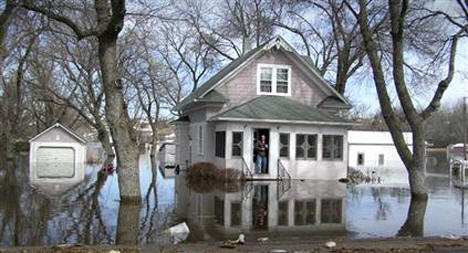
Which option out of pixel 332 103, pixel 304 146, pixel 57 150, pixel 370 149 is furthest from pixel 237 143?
pixel 370 149

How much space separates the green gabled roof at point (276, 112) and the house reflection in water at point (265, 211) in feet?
12.7

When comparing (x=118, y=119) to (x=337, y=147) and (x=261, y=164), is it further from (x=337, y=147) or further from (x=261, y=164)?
(x=337, y=147)

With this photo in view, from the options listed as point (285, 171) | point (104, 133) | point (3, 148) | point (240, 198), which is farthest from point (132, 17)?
point (3, 148)

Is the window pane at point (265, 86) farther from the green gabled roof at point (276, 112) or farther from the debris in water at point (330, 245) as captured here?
the debris in water at point (330, 245)

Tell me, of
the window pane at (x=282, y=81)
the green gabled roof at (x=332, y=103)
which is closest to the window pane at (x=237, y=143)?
the window pane at (x=282, y=81)

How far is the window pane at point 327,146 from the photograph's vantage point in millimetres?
26703

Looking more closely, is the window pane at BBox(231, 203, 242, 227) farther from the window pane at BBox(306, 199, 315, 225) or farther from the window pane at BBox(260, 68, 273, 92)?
the window pane at BBox(260, 68, 273, 92)

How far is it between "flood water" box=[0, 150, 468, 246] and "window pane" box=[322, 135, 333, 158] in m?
5.09

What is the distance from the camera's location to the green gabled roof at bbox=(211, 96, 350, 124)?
2503 centimetres

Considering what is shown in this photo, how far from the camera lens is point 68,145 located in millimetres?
34531

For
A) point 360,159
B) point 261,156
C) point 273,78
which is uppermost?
point 273,78

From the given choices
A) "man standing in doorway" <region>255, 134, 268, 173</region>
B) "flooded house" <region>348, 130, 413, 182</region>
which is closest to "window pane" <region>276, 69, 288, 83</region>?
"man standing in doorway" <region>255, 134, 268, 173</region>

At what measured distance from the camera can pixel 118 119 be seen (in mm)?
15133

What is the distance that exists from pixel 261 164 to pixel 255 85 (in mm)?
4334
